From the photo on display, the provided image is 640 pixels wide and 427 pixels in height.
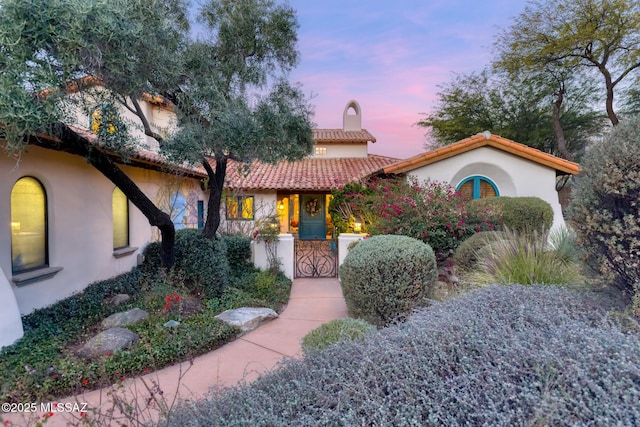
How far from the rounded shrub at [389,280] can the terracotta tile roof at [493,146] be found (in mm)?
7227

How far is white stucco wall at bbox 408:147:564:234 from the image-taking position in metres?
11.8

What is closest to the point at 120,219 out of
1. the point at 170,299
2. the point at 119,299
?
the point at 119,299

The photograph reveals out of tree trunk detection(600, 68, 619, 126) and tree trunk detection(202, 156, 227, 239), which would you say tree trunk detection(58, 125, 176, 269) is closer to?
tree trunk detection(202, 156, 227, 239)

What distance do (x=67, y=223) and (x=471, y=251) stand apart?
8.25 meters

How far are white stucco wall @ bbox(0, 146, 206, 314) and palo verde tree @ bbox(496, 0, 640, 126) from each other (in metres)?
19.5

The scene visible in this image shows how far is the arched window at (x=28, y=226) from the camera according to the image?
5625 mm

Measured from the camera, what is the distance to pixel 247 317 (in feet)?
18.2

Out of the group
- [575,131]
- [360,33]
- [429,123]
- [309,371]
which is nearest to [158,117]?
[360,33]

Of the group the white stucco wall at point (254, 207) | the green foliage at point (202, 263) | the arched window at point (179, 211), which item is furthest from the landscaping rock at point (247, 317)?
the arched window at point (179, 211)

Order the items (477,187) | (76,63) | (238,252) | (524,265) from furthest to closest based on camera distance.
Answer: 1. (477,187)
2. (238,252)
3. (524,265)
4. (76,63)

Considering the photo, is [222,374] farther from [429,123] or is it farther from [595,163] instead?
[429,123]

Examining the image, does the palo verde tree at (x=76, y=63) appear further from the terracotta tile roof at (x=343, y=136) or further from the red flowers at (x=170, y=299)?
the terracotta tile roof at (x=343, y=136)

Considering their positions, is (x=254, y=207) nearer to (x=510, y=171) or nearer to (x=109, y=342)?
(x=510, y=171)

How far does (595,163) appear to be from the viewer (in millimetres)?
2926
